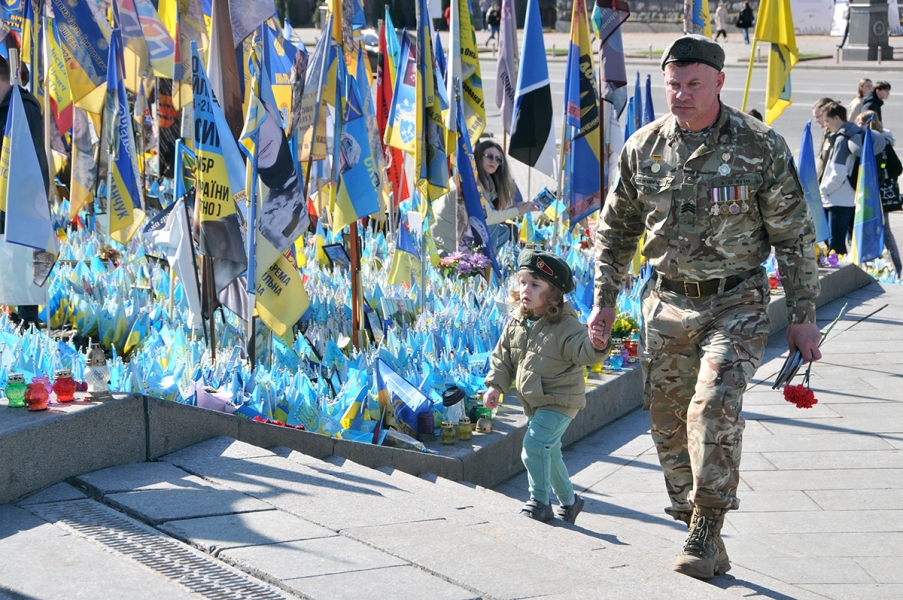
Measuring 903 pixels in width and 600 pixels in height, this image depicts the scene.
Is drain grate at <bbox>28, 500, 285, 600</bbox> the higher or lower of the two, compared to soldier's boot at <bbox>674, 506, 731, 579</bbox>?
higher

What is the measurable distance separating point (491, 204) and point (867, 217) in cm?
339

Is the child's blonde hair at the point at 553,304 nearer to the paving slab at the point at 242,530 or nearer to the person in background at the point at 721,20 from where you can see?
the paving slab at the point at 242,530

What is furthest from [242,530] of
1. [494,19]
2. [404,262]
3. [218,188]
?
[494,19]

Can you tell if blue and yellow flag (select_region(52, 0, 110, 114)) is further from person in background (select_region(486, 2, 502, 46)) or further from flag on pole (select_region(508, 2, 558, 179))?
person in background (select_region(486, 2, 502, 46))

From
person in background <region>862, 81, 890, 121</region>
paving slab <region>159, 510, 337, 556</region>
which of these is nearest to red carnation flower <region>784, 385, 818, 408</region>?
paving slab <region>159, 510, 337, 556</region>

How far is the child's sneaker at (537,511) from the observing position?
518 cm

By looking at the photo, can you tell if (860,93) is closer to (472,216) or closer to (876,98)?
(876,98)

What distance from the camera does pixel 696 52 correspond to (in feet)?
14.3

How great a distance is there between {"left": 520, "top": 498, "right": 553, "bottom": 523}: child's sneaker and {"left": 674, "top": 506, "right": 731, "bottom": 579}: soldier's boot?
93 centimetres

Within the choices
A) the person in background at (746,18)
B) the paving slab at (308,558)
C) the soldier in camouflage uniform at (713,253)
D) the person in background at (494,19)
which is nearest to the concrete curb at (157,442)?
the paving slab at (308,558)

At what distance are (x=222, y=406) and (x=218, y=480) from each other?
0.85m

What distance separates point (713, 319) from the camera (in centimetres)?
444

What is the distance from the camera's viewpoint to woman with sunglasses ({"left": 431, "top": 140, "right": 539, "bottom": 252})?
9.37 meters

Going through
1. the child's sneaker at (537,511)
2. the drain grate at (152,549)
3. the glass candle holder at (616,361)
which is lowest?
the child's sneaker at (537,511)
